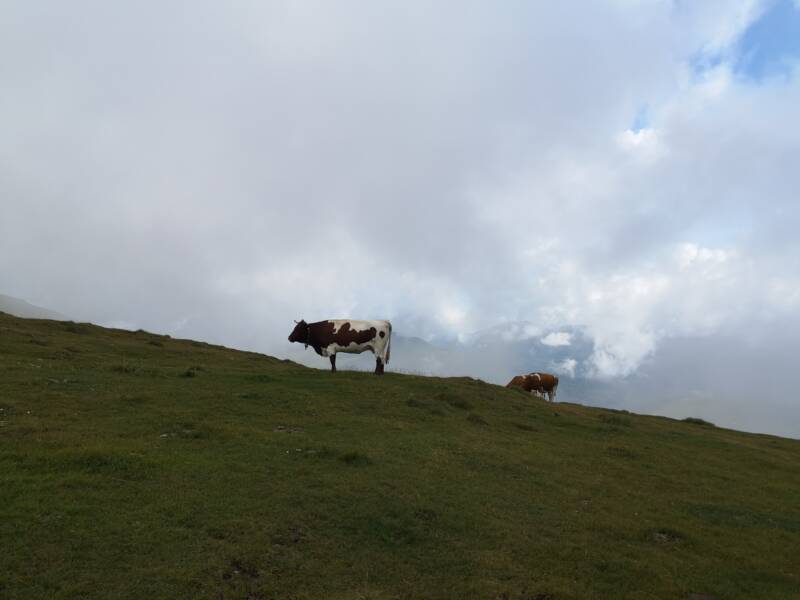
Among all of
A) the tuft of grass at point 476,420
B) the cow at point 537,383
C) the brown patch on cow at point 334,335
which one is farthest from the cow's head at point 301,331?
the cow at point 537,383

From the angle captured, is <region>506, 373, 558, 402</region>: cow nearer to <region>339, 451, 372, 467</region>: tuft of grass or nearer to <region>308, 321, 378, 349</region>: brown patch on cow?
<region>308, 321, 378, 349</region>: brown patch on cow

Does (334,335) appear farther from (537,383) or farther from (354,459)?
(537,383)

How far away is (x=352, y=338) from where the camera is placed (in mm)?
27906

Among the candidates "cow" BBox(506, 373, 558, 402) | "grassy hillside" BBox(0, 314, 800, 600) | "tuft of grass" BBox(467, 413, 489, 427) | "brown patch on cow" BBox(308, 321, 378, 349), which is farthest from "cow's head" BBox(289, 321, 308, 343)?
"cow" BBox(506, 373, 558, 402)

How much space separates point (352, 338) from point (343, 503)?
16633 millimetres

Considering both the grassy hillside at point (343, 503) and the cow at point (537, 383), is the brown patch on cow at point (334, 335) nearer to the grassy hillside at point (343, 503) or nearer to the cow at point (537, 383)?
the grassy hillside at point (343, 503)

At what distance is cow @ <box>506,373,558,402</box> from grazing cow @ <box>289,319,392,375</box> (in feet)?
52.5

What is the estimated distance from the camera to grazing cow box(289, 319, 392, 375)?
27.9 m

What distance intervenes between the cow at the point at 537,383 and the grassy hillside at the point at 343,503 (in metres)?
19.6

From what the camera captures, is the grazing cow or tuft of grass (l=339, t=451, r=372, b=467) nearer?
tuft of grass (l=339, t=451, r=372, b=467)

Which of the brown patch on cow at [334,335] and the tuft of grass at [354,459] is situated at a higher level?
the brown patch on cow at [334,335]

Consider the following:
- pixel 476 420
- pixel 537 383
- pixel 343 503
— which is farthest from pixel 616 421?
pixel 343 503

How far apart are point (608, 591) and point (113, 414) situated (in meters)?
13.5

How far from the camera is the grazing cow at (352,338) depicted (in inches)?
1099
